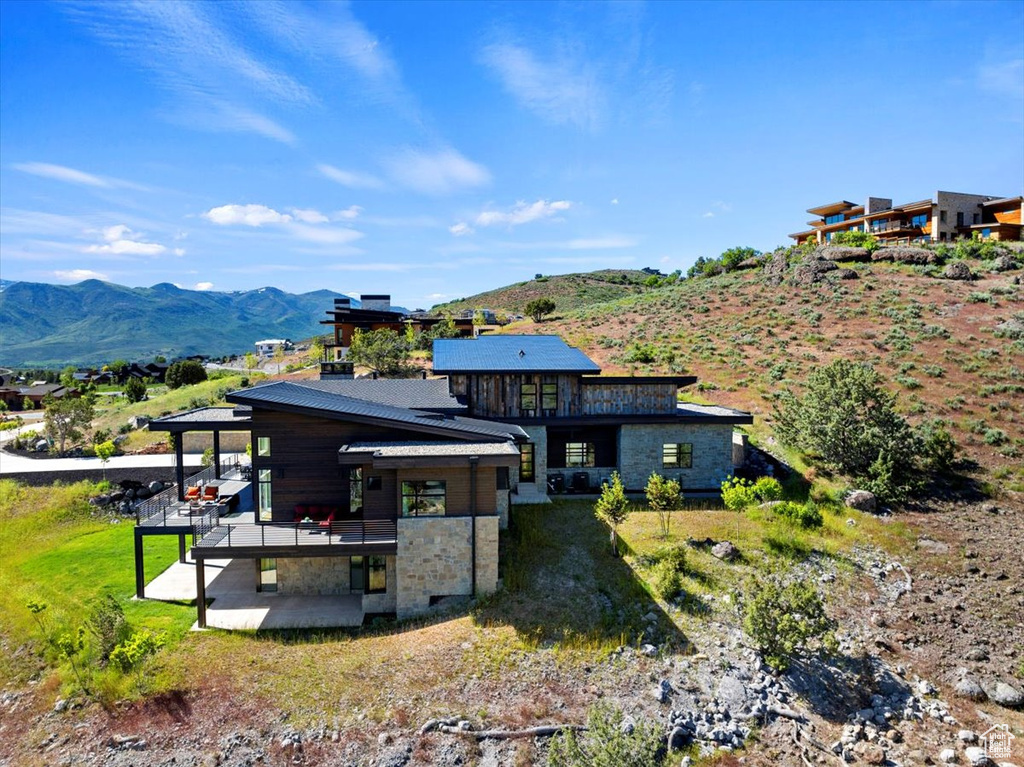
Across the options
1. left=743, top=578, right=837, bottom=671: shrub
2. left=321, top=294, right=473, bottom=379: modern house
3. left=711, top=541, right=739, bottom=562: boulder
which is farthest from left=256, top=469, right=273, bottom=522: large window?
left=321, top=294, right=473, bottom=379: modern house

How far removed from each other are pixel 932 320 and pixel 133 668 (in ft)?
180

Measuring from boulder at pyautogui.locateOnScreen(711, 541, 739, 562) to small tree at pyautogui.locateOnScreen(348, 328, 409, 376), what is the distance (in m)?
29.2

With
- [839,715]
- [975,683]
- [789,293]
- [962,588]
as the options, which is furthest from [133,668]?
[789,293]

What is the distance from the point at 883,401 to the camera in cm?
2345

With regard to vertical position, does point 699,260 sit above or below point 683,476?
above

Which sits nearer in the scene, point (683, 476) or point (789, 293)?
point (683, 476)

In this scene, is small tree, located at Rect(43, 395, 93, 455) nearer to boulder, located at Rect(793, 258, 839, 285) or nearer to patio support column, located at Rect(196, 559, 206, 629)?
patio support column, located at Rect(196, 559, 206, 629)

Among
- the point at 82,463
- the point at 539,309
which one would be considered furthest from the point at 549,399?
the point at 539,309

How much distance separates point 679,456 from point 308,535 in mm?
16078

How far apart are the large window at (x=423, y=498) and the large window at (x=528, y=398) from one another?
890 centimetres

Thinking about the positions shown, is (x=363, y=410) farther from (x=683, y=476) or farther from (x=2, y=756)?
(x=683, y=476)

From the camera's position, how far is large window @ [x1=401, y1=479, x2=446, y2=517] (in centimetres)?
1595

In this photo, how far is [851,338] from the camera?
43.6 meters

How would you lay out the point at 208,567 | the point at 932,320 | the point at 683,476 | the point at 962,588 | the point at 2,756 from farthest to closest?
the point at 932,320 < the point at 683,476 < the point at 208,567 < the point at 962,588 < the point at 2,756
